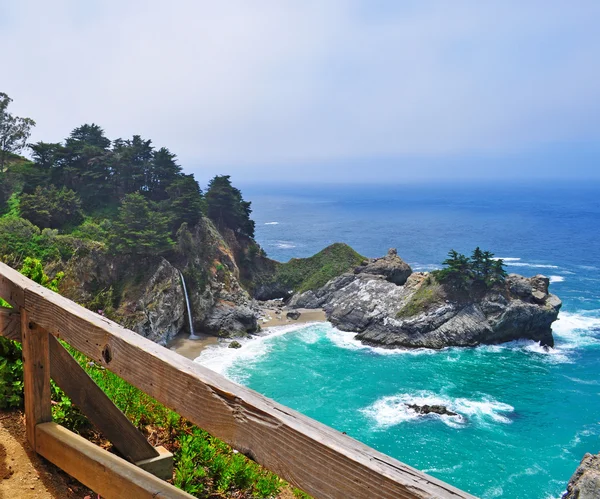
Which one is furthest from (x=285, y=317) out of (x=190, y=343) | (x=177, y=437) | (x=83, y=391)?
(x=83, y=391)

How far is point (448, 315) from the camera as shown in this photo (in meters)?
39.0

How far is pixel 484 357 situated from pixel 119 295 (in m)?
26.7

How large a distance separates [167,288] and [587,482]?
2829 cm

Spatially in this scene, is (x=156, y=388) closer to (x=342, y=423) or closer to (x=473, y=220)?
(x=342, y=423)

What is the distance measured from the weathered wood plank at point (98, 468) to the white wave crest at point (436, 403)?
24.4 m

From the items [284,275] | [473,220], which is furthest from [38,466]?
[473,220]

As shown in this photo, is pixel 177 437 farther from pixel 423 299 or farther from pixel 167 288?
pixel 423 299

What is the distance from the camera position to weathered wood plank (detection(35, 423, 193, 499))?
2.61 metres

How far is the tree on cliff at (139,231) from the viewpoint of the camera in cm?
3438

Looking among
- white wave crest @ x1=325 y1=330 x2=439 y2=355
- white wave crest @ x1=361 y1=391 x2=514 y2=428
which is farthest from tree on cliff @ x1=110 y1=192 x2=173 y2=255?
white wave crest @ x1=361 y1=391 x2=514 y2=428

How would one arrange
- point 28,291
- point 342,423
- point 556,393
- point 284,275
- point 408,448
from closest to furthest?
point 28,291 < point 408,448 < point 342,423 < point 556,393 < point 284,275

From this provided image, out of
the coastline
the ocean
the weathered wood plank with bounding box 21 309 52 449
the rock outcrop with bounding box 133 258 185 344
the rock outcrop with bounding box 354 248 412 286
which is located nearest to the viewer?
the weathered wood plank with bounding box 21 309 52 449

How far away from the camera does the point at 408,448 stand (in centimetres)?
→ 2364

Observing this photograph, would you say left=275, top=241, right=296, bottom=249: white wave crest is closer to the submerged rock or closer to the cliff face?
the cliff face
